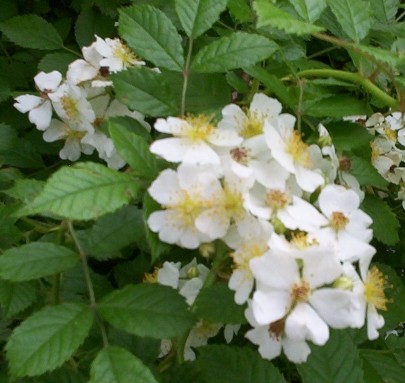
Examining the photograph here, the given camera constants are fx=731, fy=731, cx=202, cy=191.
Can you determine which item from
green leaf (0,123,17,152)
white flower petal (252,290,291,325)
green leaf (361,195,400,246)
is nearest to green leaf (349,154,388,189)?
green leaf (361,195,400,246)

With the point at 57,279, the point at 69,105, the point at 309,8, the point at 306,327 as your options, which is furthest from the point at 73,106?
the point at 306,327

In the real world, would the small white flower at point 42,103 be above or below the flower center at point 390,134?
above

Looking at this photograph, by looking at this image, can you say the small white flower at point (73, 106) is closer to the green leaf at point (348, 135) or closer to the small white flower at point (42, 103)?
the small white flower at point (42, 103)

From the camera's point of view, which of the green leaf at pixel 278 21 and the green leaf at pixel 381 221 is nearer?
the green leaf at pixel 278 21

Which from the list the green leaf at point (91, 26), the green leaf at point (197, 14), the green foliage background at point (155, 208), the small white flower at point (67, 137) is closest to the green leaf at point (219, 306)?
the green foliage background at point (155, 208)

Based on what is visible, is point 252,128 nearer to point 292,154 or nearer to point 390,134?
point 292,154

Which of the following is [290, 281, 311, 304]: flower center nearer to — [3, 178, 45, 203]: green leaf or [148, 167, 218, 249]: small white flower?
[148, 167, 218, 249]: small white flower
